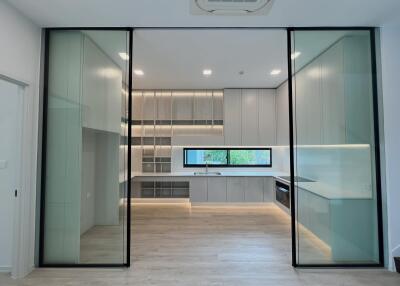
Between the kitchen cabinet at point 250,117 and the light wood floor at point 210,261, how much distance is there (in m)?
1.98

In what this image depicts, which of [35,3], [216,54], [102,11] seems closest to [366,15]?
[216,54]

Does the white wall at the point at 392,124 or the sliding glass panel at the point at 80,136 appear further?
the sliding glass panel at the point at 80,136

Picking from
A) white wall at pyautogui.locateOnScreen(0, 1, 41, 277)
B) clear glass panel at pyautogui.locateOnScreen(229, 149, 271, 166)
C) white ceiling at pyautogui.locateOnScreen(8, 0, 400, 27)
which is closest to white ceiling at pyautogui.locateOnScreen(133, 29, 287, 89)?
white ceiling at pyautogui.locateOnScreen(8, 0, 400, 27)

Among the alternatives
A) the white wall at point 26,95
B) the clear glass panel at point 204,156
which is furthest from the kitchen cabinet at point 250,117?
the white wall at point 26,95

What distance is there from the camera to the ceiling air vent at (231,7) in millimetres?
2193

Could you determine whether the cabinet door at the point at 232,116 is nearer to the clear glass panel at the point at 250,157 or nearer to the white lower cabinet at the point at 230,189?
the clear glass panel at the point at 250,157

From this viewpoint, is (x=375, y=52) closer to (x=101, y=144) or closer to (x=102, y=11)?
(x=102, y=11)

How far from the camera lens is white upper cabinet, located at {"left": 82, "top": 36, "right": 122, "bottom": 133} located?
290 cm

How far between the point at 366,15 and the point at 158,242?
3.99m

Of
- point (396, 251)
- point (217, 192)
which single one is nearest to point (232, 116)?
point (217, 192)

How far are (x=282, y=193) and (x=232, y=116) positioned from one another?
215 cm

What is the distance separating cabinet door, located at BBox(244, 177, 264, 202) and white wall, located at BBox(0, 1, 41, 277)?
167 inches

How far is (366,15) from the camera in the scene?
8.31 ft

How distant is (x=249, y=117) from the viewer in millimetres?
5703
